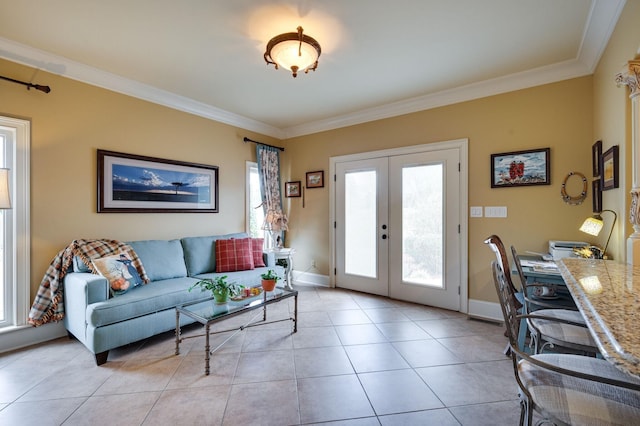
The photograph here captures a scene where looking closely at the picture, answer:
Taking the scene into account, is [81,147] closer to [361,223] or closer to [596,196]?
[361,223]

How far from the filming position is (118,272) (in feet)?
8.46

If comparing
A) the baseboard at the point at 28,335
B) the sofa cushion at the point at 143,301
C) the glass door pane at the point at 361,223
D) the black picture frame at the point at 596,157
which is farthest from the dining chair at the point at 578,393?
the baseboard at the point at 28,335

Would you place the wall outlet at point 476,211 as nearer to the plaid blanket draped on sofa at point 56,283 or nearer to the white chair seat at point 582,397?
the white chair seat at point 582,397

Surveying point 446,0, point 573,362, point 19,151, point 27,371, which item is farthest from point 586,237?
point 19,151

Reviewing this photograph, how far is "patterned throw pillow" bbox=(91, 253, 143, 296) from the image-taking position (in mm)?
2506

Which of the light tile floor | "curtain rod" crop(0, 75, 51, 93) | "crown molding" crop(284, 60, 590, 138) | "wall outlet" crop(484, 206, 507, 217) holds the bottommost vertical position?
the light tile floor

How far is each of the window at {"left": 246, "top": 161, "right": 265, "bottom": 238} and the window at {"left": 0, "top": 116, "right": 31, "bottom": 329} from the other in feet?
8.02

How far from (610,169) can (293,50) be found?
2.58m

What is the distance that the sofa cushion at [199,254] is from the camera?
346cm

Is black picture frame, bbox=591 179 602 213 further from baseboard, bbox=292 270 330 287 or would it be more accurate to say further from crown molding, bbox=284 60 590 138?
baseboard, bbox=292 270 330 287

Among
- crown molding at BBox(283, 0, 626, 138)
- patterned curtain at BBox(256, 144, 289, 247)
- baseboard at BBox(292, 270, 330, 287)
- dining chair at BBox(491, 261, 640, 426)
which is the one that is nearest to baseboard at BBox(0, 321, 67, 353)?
patterned curtain at BBox(256, 144, 289, 247)

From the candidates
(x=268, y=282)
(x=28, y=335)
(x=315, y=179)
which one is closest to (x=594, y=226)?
(x=268, y=282)

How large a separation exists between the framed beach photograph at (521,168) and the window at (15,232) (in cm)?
A: 460

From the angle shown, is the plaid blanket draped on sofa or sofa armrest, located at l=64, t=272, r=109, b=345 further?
the plaid blanket draped on sofa
